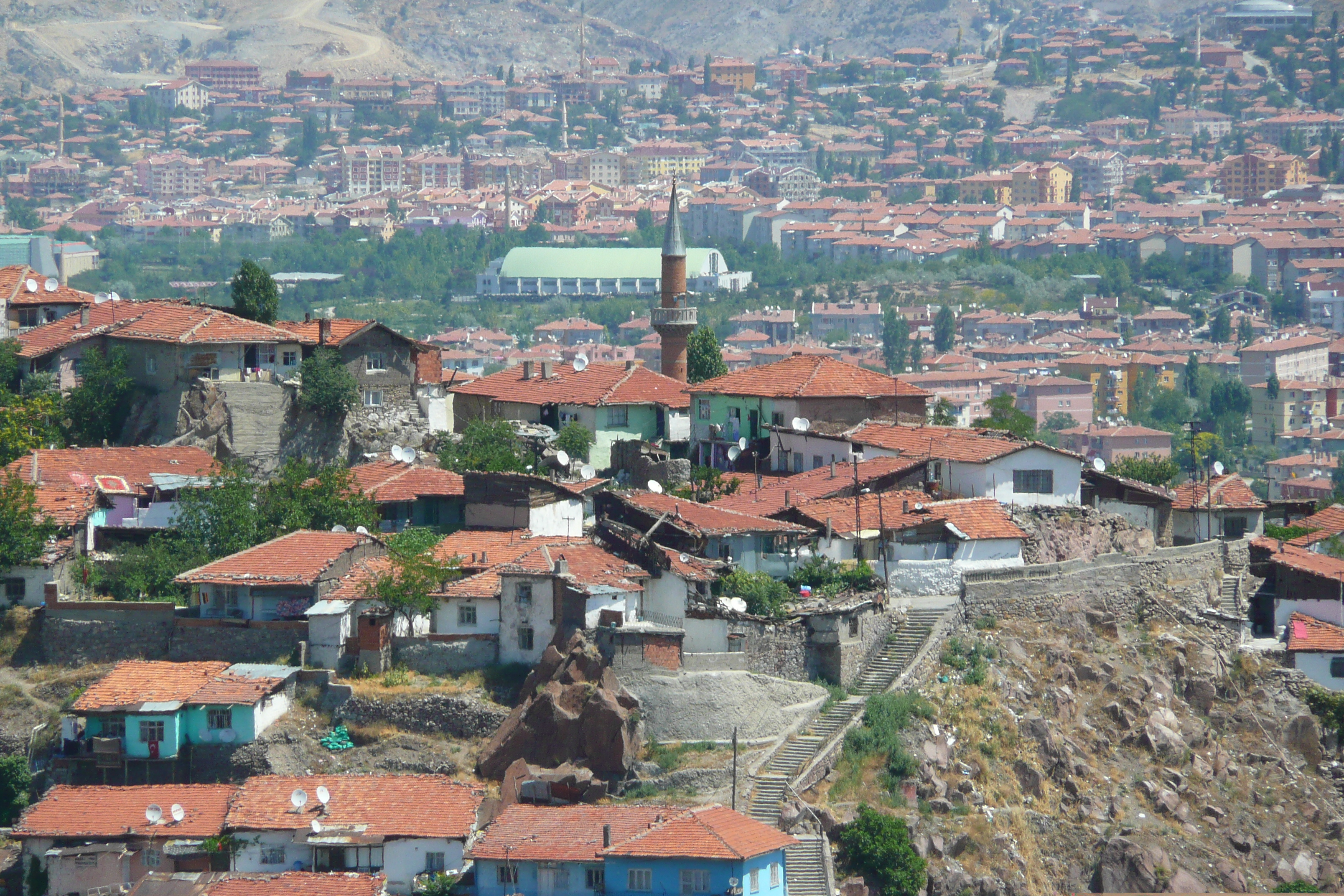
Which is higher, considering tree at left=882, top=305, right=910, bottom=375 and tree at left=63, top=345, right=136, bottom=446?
tree at left=63, top=345, right=136, bottom=446

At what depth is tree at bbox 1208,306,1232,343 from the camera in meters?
145

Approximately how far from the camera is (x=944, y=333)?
13700 cm

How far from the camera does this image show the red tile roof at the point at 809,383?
40.2 meters

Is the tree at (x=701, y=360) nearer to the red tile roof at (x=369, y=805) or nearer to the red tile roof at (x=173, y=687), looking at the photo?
the red tile roof at (x=173, y=687)

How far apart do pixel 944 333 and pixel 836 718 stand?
107749 millimetres

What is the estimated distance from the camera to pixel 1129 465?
44344 mm

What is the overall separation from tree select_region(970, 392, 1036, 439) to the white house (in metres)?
17.4

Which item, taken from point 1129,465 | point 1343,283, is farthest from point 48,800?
point 1343,283

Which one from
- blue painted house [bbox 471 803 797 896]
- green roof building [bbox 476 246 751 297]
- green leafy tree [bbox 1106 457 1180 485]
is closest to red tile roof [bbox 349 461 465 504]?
blue painted house [bbox 471 803 797 896]

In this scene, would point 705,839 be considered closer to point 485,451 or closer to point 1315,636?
point 485,451

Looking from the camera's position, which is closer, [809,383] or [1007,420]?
[809,383]

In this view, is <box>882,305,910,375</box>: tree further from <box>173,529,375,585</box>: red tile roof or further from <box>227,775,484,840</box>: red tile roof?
<box>227,775,484,840</box>: red tile roof

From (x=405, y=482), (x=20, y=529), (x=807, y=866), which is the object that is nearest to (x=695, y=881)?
(x=807, y=866)

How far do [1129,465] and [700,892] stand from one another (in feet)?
65.0
